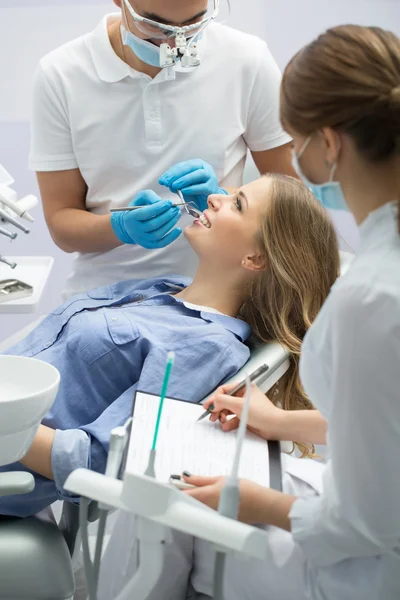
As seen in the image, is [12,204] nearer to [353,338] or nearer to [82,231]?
[82,231]

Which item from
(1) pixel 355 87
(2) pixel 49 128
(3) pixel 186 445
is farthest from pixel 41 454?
(2) pixel 49 128

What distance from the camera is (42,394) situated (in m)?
1.27

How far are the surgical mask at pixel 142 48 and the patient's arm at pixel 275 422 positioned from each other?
1016mm

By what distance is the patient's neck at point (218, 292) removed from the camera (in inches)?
79.0

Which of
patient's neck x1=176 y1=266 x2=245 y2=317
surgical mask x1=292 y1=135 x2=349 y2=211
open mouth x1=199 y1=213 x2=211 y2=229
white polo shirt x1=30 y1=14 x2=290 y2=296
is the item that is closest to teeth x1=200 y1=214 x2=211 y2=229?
open mouth x1=199 y1=213 x2=211 y2=229

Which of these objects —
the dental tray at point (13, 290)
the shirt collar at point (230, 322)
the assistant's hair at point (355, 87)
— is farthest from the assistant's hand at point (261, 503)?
the dental tray at point (13, 290)

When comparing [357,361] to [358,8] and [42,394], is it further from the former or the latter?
[358,8]

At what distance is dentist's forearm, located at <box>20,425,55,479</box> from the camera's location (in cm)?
160

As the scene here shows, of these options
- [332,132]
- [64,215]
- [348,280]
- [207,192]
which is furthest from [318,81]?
[64,215]

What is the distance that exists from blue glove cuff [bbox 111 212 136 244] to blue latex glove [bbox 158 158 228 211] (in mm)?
143

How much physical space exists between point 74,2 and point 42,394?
9.59 ft

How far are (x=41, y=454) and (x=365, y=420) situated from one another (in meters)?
0.76

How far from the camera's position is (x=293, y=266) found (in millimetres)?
1939

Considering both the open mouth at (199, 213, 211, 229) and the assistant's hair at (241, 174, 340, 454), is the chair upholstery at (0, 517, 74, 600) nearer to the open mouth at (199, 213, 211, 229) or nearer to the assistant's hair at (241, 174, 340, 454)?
the assistant's hair at (241, 174, 340, 454)
